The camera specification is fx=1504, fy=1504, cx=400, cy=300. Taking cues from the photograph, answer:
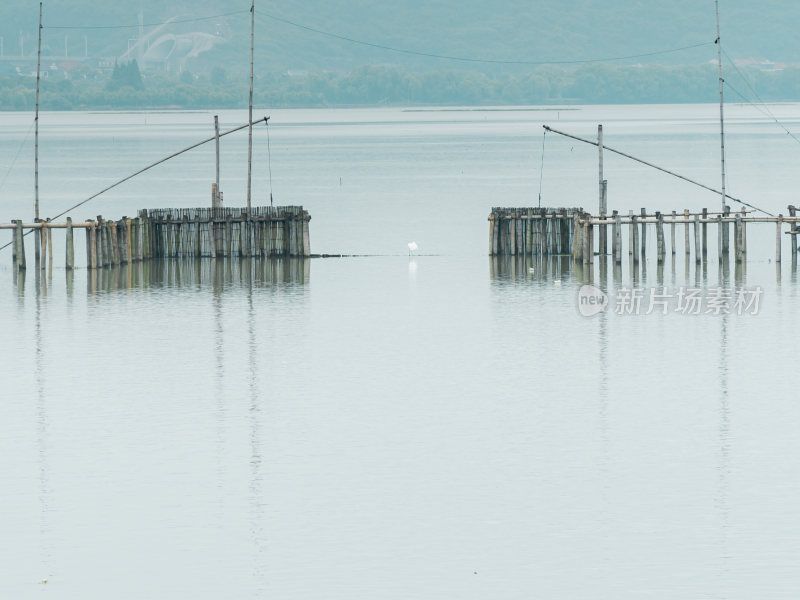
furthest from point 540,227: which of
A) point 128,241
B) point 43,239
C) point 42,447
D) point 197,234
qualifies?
point 42,447

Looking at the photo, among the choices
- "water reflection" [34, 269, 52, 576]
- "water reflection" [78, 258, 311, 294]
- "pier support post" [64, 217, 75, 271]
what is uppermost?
"pier support post" [64, 217, 75, 271]

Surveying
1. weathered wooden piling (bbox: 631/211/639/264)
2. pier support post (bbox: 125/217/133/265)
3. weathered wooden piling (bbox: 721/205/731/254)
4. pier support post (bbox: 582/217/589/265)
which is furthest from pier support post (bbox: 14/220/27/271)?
weathered wooden piling (bbox: 721/205/731/254)

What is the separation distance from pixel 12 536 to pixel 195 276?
81.7 ft

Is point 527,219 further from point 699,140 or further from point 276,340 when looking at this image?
point 699,140

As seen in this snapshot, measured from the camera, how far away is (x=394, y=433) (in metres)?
22.8

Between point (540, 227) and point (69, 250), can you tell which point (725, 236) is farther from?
point (69, 250)

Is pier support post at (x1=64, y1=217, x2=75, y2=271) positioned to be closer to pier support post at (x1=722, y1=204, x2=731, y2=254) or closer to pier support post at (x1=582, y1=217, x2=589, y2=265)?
pier support post at (x1=582, y1=217, x2=589, y2=265)

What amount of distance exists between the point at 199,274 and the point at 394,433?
20722 millimetres

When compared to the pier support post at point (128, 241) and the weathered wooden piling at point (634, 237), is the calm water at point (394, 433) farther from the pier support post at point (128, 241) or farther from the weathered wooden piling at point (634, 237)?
the weathered wooden piling at point (634, 237)

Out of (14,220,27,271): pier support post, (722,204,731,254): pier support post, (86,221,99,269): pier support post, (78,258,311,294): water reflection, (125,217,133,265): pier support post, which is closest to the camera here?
(78,258,311,294): water reflection

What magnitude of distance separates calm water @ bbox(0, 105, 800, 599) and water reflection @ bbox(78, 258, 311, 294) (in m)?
0.17

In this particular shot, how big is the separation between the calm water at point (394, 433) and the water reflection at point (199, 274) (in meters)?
0.17

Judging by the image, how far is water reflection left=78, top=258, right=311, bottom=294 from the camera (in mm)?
40594

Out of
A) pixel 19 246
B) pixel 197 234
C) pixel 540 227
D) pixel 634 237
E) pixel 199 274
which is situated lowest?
pixel 199 274
